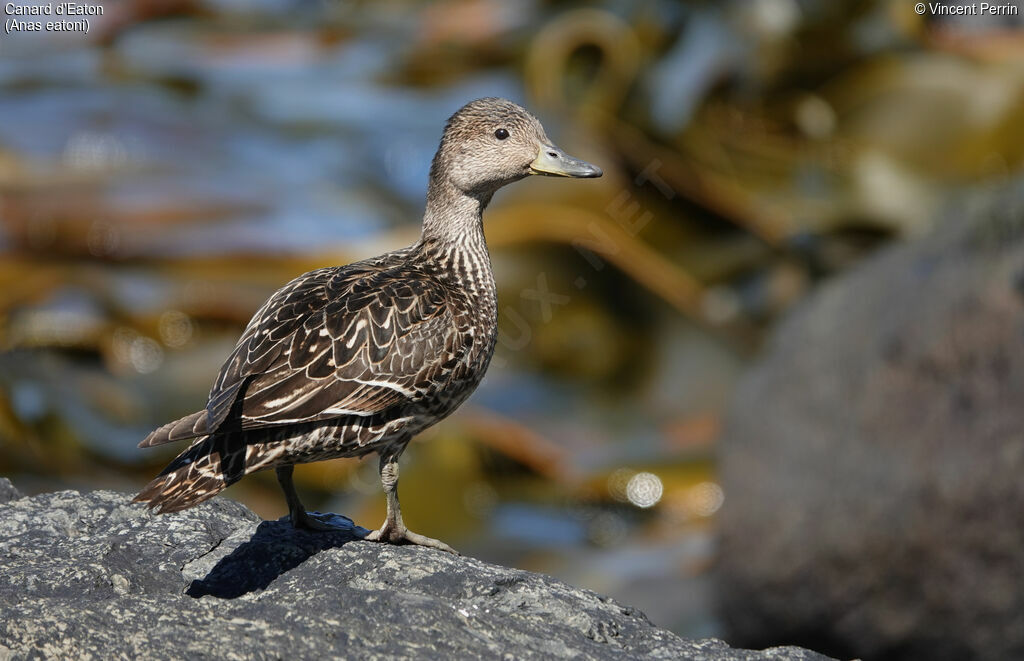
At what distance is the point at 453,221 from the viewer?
18.5 ft

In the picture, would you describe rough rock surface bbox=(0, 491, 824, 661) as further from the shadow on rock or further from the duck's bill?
the duck's bill

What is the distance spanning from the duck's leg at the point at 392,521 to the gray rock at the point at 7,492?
142 cm

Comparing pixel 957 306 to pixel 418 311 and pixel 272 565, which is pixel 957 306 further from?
pixel 272 565

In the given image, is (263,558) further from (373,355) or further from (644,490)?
(644,490)

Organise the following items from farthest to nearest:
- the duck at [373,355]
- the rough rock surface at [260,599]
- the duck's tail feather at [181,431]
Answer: the duck at [373,355], the duck's tail feather at [181,431], the rough rock surface at [260,599]

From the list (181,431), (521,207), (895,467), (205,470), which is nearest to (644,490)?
(521,207)

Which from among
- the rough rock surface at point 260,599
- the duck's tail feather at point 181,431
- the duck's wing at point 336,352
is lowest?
the rough rock surface at point 260,599

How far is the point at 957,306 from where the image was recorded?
299 inches

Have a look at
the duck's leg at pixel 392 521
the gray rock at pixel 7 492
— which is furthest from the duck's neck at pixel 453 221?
the gray rock at pixel 7 492

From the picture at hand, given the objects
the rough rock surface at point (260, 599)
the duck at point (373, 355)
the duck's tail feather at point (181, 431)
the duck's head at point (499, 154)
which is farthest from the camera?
the duck's head at point (499, 154)

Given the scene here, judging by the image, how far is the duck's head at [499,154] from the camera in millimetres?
5594

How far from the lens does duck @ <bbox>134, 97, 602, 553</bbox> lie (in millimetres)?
4363

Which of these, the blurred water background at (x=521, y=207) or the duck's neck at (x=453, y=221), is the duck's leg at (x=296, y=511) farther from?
the blurred water background at (x=521, y=207)

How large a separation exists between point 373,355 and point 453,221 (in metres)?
1.11
